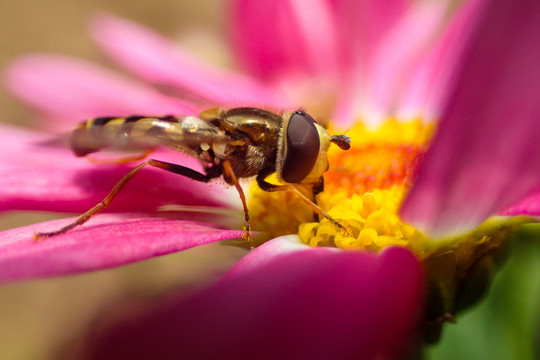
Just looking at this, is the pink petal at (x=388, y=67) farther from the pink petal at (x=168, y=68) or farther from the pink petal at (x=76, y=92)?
the pink petal at (x=76, y=92)

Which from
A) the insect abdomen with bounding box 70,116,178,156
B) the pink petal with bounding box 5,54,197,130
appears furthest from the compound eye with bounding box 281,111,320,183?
A: the pink petal with bounding box 5,54,197,130

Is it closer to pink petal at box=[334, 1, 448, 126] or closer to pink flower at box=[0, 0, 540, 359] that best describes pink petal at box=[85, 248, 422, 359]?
pink flower at box=[0, 0, 540, 359]

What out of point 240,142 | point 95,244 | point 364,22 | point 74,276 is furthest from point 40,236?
point 74,276

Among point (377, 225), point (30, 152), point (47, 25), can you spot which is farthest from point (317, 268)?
point (47, 25)

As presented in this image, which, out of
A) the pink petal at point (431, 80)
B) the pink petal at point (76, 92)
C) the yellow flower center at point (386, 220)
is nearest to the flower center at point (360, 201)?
the yellow flower center at point (386, 220)

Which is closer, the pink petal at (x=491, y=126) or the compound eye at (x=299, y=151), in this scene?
the pink petal at (x=491, y=126)

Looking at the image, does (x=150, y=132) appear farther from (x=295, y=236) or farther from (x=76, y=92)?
(x=76, y=92)
